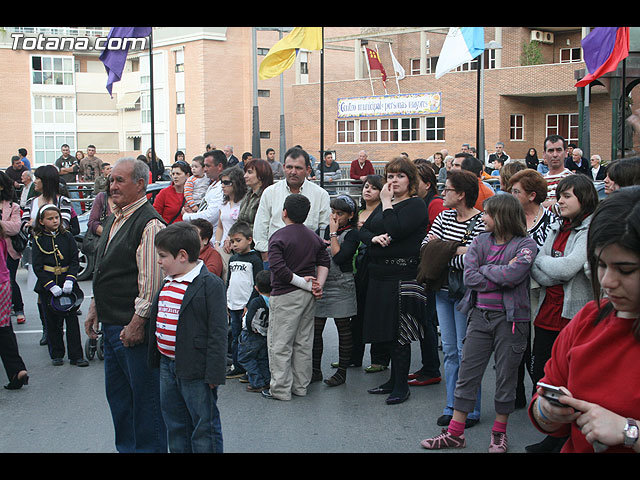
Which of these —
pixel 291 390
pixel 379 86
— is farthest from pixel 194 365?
pixel 379 86

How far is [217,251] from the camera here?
771 centimetres

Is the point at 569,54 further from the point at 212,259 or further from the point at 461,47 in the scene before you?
the point at 212,259

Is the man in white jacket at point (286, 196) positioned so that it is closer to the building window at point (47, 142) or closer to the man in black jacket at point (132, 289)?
the man in black jacket at point (132, 289)

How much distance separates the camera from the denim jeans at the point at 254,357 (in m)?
6.90

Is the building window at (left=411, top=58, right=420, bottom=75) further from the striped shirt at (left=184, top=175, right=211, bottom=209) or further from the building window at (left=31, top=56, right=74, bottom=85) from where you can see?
the striped shirt at (left=184, top=175, right=211, bottom=209)

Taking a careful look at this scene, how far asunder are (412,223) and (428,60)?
162 ft

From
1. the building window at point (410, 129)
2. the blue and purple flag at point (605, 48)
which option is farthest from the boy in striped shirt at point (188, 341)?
the building window at point (410, 129)

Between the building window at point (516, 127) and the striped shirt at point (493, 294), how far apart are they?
42.6 m

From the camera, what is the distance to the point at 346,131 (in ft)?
178

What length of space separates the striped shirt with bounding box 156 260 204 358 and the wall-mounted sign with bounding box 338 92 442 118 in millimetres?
45776

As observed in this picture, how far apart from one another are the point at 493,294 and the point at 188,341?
2.23 metres

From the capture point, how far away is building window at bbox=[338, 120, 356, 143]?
5397cm

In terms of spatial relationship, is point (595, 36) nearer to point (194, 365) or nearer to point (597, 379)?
point (194, 365)

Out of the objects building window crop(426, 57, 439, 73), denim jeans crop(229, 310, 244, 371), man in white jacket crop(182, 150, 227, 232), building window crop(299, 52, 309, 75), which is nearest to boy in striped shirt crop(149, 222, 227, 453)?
denim jeans crop(229, 310, 244, 371)
